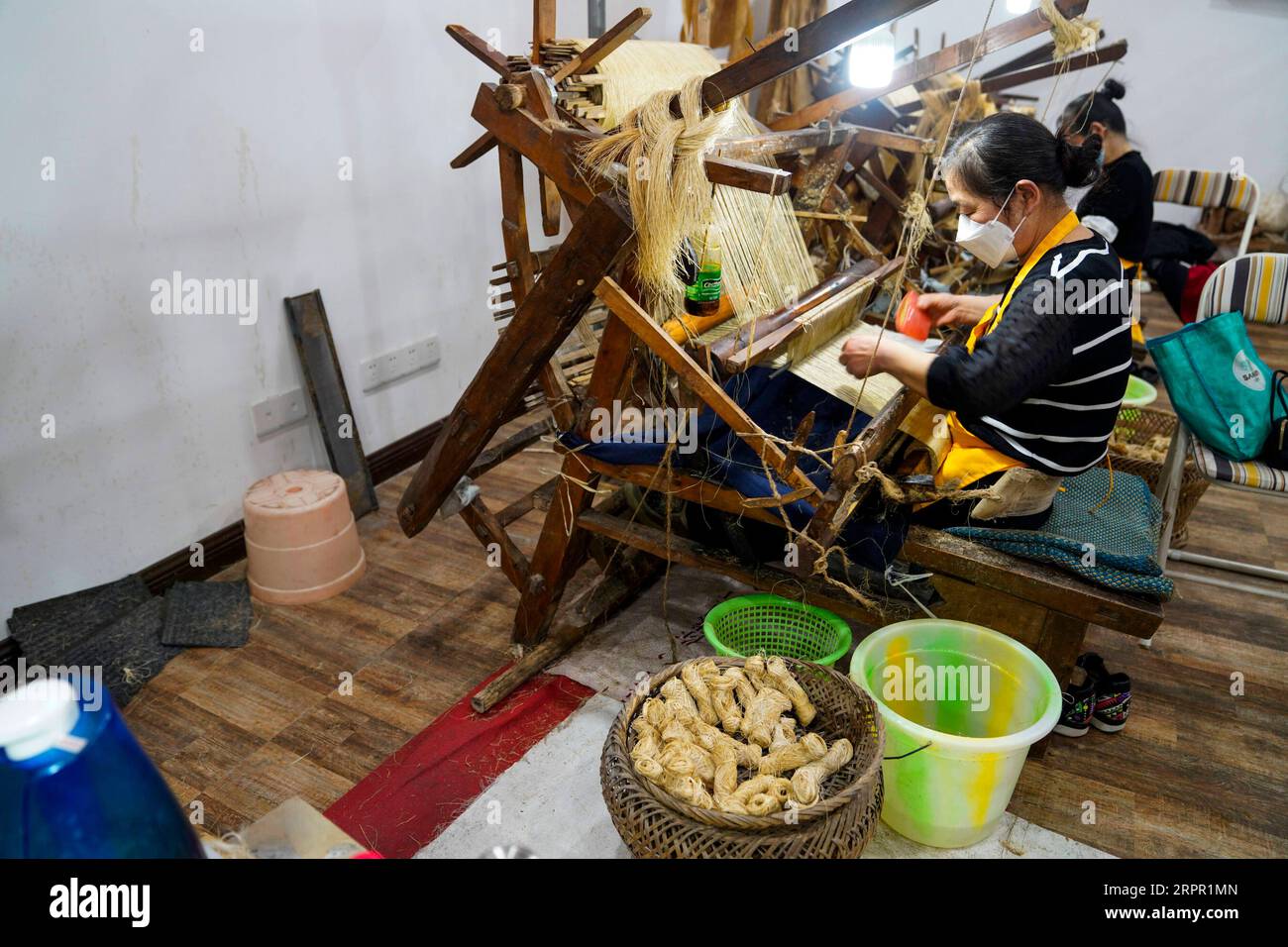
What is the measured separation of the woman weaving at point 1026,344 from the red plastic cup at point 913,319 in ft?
0.97

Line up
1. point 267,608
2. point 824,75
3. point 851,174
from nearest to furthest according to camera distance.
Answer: point 267,608 → point 851,174 → point 824,75

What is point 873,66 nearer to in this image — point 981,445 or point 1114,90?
point 1114,90

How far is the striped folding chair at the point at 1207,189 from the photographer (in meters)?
4.56

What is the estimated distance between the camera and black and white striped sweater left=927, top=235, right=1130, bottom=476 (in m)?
1.82

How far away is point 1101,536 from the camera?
2246mm

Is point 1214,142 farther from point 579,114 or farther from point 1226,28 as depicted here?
point 579,114

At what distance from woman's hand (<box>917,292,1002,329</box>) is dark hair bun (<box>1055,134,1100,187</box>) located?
0.45 meters

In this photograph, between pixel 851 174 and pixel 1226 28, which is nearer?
pixel 851 174

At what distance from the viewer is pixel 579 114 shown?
2.82 metres

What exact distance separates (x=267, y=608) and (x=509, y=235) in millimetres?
1531

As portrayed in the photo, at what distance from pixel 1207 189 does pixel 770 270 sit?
3.32 meters

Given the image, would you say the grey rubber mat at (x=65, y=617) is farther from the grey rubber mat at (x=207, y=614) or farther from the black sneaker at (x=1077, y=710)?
the black sneaker at (x=1077, y=710)

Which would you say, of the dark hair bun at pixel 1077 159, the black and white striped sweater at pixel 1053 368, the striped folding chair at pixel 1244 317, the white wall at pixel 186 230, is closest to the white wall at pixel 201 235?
the white wall at pixel 186 230
